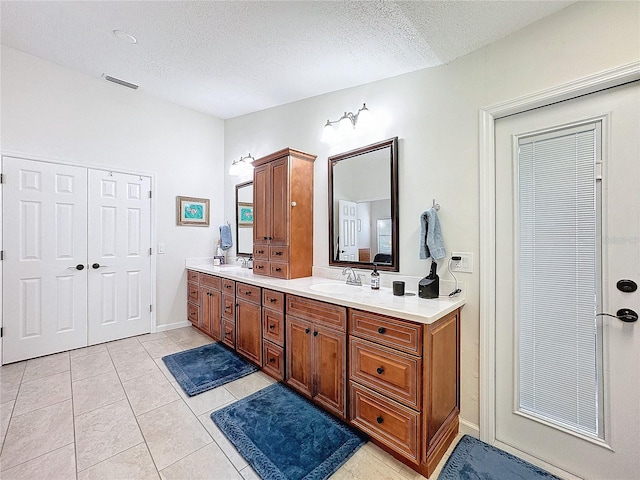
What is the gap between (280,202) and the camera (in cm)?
285

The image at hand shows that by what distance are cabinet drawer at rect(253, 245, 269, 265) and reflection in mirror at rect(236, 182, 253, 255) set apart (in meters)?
0.69

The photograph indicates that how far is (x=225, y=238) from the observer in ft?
13.4

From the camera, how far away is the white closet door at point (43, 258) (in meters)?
2.77

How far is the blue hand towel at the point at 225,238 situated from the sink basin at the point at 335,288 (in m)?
2.15

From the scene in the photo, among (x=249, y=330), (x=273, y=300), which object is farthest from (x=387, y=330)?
(x=249, y=330)

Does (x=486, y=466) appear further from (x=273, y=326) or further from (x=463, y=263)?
(x=273, y=326)

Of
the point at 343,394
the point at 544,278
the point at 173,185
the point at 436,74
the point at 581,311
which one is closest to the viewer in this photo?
Answer: the point at 581,311

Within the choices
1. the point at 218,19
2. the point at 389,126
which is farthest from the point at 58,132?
the point at 389,126

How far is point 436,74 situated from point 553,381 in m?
2.21

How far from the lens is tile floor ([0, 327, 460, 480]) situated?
1.53 m

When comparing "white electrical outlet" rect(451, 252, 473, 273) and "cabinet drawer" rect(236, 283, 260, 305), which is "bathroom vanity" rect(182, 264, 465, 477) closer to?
"cabinet drawer" rect(236, 283, 260, 305)

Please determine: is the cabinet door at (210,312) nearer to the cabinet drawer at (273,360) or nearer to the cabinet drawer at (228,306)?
the cabinet drawer at (228,306)

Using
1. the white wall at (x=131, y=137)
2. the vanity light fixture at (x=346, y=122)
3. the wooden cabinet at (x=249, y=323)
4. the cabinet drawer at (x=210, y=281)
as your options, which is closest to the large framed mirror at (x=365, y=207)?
the vanity light fixture at (x=346, y=122)

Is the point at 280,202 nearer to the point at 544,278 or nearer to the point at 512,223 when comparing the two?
the point at 512,223
